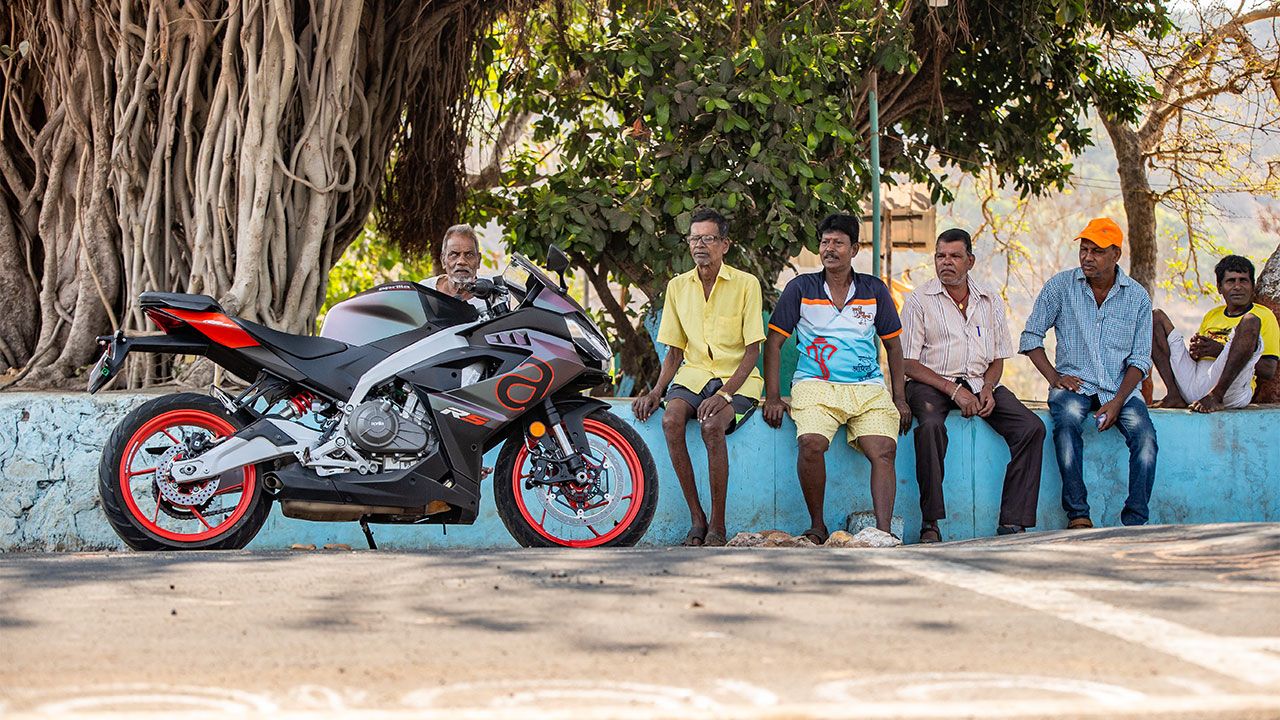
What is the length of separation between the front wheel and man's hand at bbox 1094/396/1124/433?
7.51 feet

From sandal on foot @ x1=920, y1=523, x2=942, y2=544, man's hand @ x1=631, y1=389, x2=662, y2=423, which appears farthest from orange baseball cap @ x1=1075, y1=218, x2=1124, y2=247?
man's hand @ x1=631, y1=389, x2=662, y2=423

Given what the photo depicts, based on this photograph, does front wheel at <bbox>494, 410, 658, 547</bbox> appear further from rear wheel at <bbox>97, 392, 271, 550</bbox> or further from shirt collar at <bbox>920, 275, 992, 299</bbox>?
shirt collar at <bbox>920, 275, 992, 299</bbox>

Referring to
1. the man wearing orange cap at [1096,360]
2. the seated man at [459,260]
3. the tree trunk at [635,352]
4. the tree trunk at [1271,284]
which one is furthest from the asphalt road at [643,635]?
the tree trunk at [635,352]

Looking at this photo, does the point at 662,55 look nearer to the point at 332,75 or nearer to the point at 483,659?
the point at 332,75

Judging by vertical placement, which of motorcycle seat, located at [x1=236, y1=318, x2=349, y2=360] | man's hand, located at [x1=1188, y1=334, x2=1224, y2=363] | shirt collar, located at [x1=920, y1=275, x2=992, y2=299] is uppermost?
shirt collar, located at [x1=920, y1=275, x2=992, y2=299]

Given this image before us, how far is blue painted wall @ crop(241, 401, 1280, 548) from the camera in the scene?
6.18 metres

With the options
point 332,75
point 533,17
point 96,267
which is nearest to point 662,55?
point 533,17

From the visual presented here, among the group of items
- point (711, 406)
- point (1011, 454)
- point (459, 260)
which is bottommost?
point (1011, 454)

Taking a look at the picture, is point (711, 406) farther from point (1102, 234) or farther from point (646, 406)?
point (1102, 234)

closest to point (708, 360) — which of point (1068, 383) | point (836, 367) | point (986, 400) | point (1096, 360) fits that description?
point (836, 367)

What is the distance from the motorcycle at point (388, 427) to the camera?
15.7ft

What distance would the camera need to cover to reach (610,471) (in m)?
5.12

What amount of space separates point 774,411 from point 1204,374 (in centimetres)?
231

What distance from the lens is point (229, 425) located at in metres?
4.85
